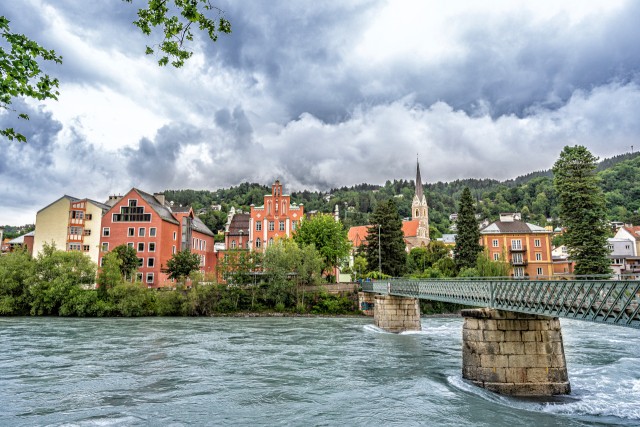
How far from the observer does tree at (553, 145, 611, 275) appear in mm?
36312

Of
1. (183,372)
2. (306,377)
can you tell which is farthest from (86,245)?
(306,377)

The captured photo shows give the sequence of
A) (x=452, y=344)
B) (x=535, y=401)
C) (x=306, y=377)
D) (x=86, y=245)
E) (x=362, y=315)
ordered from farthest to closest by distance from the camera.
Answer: (x=86, y=245) → (x=362, y=315) → (x=452, y=344) → (x=306, y=377) → (x=535, y=401)

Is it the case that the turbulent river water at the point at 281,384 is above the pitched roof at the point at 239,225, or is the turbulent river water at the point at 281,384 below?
below

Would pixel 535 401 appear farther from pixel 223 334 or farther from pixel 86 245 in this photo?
pixel 86 245

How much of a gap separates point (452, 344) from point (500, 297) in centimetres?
1355

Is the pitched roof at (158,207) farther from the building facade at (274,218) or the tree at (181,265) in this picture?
the building facade at (274,218)

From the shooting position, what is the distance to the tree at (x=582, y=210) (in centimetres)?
3631

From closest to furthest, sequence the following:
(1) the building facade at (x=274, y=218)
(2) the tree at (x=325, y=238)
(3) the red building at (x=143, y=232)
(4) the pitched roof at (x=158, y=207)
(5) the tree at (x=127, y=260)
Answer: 1. (5) the tree at (x=127, y=260)
2. (3) the red building at (x=143, y=232)
3. (2) the tree at (x=325, y=238)
4. (4) the pitched roof at (x=158, y=207)
5. (1) the building facade at (x=274, y=218)

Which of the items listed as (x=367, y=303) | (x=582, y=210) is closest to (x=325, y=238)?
(x=367, y=303)

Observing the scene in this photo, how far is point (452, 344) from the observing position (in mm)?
29984

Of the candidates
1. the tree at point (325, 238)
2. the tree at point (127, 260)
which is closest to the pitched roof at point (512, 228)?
the tree at point (325, 238)

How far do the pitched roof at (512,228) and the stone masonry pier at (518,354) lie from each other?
61975 mm

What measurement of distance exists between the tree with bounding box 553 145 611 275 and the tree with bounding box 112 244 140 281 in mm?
52377

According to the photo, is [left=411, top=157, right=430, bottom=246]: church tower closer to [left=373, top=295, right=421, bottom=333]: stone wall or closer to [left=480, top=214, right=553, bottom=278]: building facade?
Result: [left=480, top=214, right=553, bottom=278]: building facade
